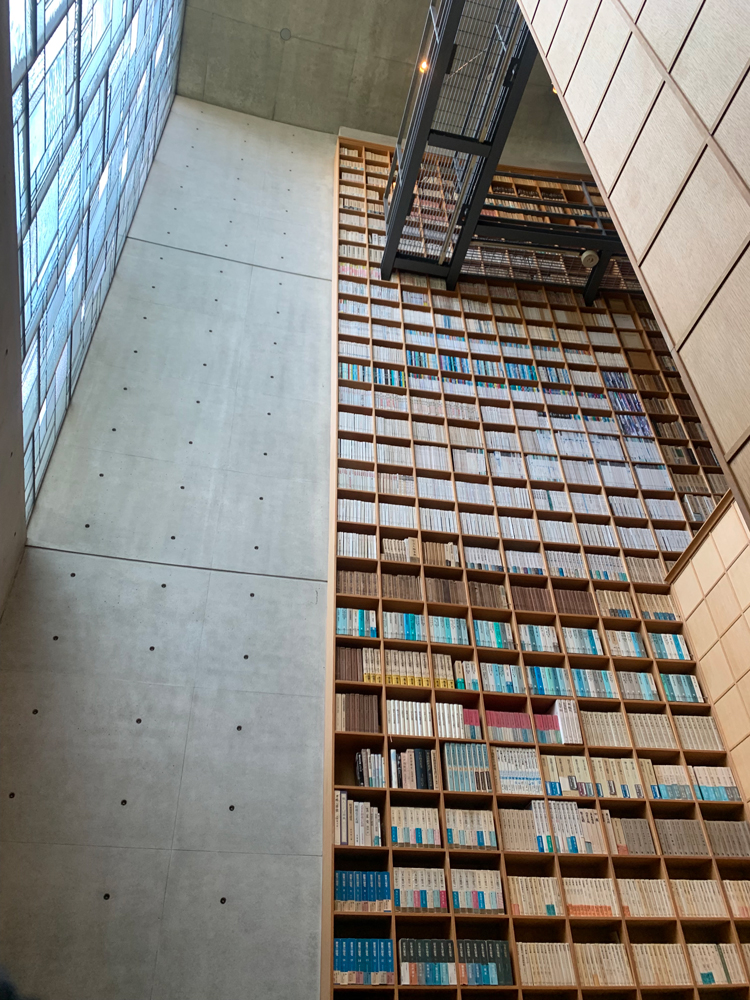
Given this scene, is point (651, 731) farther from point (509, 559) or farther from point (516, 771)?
point (509, 559)

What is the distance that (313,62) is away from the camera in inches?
351

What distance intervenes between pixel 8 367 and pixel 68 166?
1273 millimetres

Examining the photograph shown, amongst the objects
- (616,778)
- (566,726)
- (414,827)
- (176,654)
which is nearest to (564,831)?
(616,778)

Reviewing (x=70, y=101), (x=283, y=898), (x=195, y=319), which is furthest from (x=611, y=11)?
(x=283, y=898)

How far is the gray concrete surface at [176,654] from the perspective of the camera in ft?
11.5

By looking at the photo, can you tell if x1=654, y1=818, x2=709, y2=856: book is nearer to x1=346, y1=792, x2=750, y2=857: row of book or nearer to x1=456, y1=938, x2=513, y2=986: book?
x1=346, y1=792, x2=750, y2=857: row of book

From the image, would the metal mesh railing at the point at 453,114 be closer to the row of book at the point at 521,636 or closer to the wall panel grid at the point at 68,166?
the wall panel grid at the point at 68,166

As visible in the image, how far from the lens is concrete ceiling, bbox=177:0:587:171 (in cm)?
860

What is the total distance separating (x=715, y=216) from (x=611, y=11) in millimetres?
1460

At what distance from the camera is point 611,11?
3.02 metres

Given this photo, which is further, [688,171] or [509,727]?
[509,727]

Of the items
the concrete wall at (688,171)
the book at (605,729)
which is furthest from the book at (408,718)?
the concrete wall at (688,171)

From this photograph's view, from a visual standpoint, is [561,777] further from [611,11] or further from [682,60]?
[611,11]

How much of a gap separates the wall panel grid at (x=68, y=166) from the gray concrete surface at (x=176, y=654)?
0.46 m
